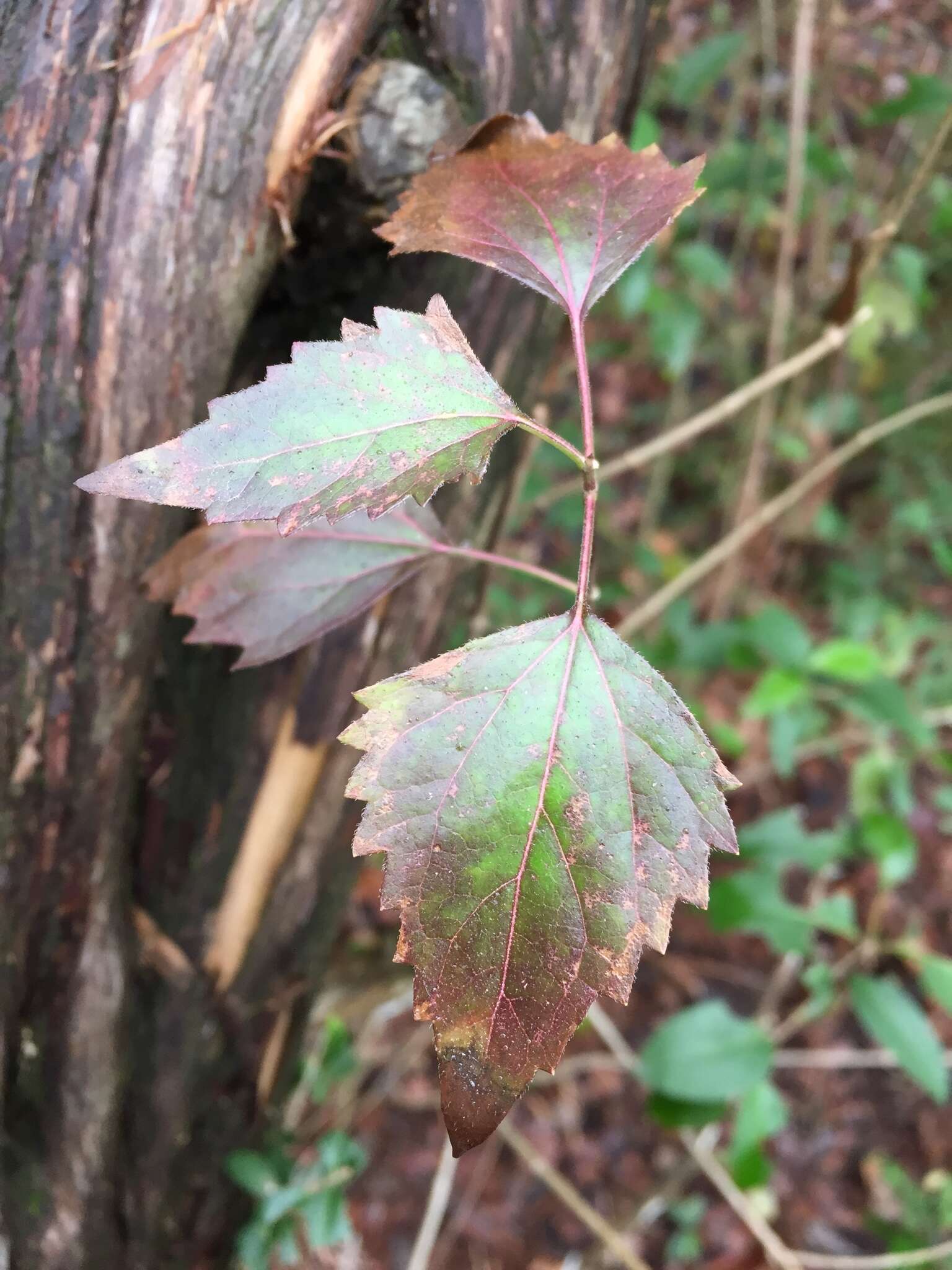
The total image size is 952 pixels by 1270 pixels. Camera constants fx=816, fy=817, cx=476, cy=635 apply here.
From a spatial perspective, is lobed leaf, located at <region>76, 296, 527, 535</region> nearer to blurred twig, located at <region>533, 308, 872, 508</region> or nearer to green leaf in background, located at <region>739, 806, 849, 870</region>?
blurred twig, located at <region>533, 308, 872, 508</region>

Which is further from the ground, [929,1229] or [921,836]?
[929,1229]

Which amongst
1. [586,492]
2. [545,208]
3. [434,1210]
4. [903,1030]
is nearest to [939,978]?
[903,1030]

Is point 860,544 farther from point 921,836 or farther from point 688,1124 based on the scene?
point 688,1124

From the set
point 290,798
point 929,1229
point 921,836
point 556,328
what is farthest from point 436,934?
point 921,836

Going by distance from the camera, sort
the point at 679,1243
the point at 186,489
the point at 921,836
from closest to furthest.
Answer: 1. the point at 186,489
2. the point at 679,1243
3. the point at 921,836

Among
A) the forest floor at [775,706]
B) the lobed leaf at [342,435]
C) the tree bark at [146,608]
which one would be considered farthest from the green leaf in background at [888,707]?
the lobed leaf at [342,435]

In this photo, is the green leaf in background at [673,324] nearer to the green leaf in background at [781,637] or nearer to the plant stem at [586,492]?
the green leaf in background at [781,637]

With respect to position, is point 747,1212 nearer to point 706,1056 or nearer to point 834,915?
point 706,1056
